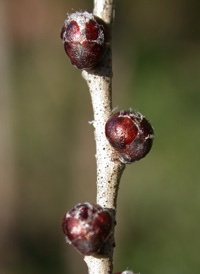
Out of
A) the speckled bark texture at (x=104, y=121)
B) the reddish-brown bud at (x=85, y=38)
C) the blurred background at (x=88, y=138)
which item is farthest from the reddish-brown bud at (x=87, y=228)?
the blurred background at (x=88, y=138)

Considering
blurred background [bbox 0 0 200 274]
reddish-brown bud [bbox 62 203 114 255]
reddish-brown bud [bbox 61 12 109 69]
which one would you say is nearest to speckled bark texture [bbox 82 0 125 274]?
reddish-brown bud [bbox 61 12 109 69]

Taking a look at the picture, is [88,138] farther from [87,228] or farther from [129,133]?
[87,228]

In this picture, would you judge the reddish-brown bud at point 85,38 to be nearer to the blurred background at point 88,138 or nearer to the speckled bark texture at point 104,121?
the speckled bark texture at point 104,121

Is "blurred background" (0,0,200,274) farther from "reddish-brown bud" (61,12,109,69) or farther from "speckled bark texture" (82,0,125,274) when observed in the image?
"reddish-brown bud" (61,12,109,69)

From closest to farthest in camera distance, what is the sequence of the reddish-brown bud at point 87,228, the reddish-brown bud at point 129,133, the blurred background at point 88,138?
the reddish-brown bud at point 87,228 < the reddish-brown bud at point 129,133 < the blurred background at point 88,138

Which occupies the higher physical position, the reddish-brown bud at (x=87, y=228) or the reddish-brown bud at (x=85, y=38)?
the reddish-brown bud at (x=85, y=38)

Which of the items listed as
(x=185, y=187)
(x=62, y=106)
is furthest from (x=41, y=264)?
(x=62, y=106)

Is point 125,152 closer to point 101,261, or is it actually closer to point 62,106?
point 101,261

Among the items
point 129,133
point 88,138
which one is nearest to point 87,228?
point 129,133
